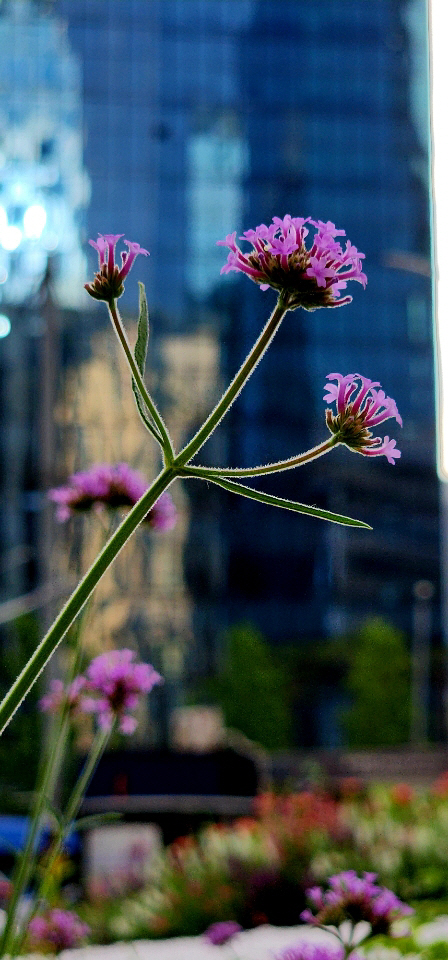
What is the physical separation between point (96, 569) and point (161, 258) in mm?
16467

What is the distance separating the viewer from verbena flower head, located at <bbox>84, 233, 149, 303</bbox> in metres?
0.42

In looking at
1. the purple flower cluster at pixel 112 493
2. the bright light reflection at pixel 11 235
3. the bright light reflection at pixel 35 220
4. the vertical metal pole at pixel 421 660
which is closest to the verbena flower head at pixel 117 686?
the purple flower cluster at pixel 112 493

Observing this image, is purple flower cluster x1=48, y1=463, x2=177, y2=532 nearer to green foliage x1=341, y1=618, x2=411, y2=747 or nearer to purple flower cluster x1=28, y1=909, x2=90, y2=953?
purple flower cluster x1=28, y1=909, x2=90, y2=953

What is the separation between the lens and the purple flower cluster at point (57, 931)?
957 millimetres

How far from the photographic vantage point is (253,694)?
525 inches

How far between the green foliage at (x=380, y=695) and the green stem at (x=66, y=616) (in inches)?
504

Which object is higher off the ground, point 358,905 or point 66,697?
point 66,697

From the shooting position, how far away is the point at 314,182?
16297 millimetres

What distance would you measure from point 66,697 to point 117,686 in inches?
5.4

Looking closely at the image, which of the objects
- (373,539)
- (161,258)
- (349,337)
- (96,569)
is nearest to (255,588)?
(373,539)

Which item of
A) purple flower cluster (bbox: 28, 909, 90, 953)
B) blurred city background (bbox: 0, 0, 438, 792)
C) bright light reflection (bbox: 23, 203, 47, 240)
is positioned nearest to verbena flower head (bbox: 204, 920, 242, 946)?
purple flower cluster (bbox: 28, 909, 90, 953)

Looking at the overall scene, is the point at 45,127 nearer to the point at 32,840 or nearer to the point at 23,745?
the point at 23,745

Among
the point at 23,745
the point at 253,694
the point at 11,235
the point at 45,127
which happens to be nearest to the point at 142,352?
the point at 11,235

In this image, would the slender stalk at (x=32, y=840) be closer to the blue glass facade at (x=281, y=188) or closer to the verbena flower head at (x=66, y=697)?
the verbena flower head at (x=66, y=697)
